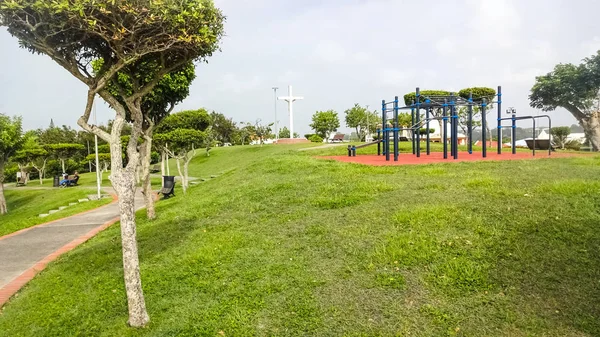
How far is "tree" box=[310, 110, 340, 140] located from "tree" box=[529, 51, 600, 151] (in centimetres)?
2853

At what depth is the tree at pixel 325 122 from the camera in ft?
168

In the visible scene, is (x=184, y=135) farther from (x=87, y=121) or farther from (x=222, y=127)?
(x=222, y=127)

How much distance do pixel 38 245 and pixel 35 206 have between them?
12.5 meters

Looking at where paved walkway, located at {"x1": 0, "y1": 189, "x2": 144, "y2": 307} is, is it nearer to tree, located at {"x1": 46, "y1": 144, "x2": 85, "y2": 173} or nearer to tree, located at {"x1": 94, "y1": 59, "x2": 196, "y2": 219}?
tree, located at {"x1": 94, "y1": 59, "x2": 196, "y2": 219}

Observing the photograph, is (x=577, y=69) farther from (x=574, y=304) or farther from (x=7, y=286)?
(x=7, y=286)

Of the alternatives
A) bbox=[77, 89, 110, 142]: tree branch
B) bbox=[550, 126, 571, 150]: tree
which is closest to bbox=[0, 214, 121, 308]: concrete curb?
bbox=[77, 89, 110, 142]: tree branch

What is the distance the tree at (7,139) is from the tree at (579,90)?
27779 mm

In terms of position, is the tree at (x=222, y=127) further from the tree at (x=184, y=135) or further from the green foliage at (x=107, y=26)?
the green foliage at (x=107, y=26)

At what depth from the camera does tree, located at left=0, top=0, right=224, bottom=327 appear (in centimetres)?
426

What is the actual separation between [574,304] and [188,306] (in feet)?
11.8

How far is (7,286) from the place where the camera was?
A: 612cm

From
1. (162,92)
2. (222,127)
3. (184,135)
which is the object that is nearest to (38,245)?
(162,92)

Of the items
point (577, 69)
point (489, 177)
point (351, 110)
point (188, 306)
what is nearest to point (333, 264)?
point (188, 306)

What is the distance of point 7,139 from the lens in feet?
64.0
